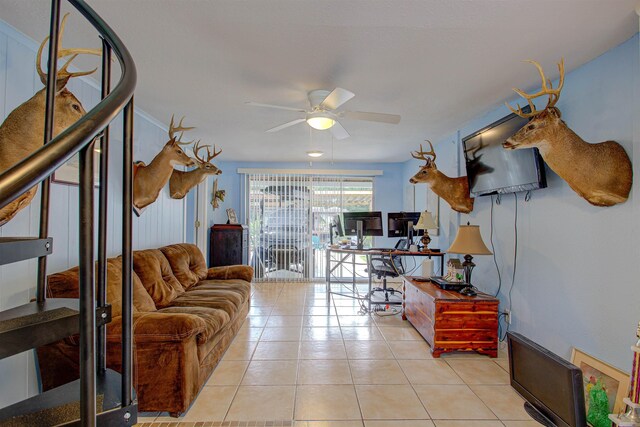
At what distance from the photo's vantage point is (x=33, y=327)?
3.05 ft

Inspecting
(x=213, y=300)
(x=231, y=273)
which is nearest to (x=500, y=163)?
(x=213, y=300)

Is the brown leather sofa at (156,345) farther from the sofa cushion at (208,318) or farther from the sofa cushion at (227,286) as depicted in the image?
the sofa cushion at (227,286)

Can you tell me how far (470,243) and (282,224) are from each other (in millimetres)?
4003

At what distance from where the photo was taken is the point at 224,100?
3.13 meters

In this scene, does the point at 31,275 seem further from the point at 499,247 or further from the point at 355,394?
the point at 499,247

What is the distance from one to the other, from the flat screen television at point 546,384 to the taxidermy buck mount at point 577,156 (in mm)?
1061

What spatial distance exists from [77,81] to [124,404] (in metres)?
2.66

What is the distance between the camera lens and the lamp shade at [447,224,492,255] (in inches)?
121

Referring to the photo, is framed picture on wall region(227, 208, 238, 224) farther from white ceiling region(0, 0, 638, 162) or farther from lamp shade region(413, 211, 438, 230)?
lamp shade region(413, 211, 438, 230)

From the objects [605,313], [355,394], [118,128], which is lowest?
[355,394]

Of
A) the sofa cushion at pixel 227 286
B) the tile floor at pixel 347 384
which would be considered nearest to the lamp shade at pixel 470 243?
the tile floor at pixel 347 384

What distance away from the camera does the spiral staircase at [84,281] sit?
65 cm

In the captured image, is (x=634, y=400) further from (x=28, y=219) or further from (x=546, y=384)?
(x=28, y=219)

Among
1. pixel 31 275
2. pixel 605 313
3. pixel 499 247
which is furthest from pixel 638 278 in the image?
pixel 31 275
